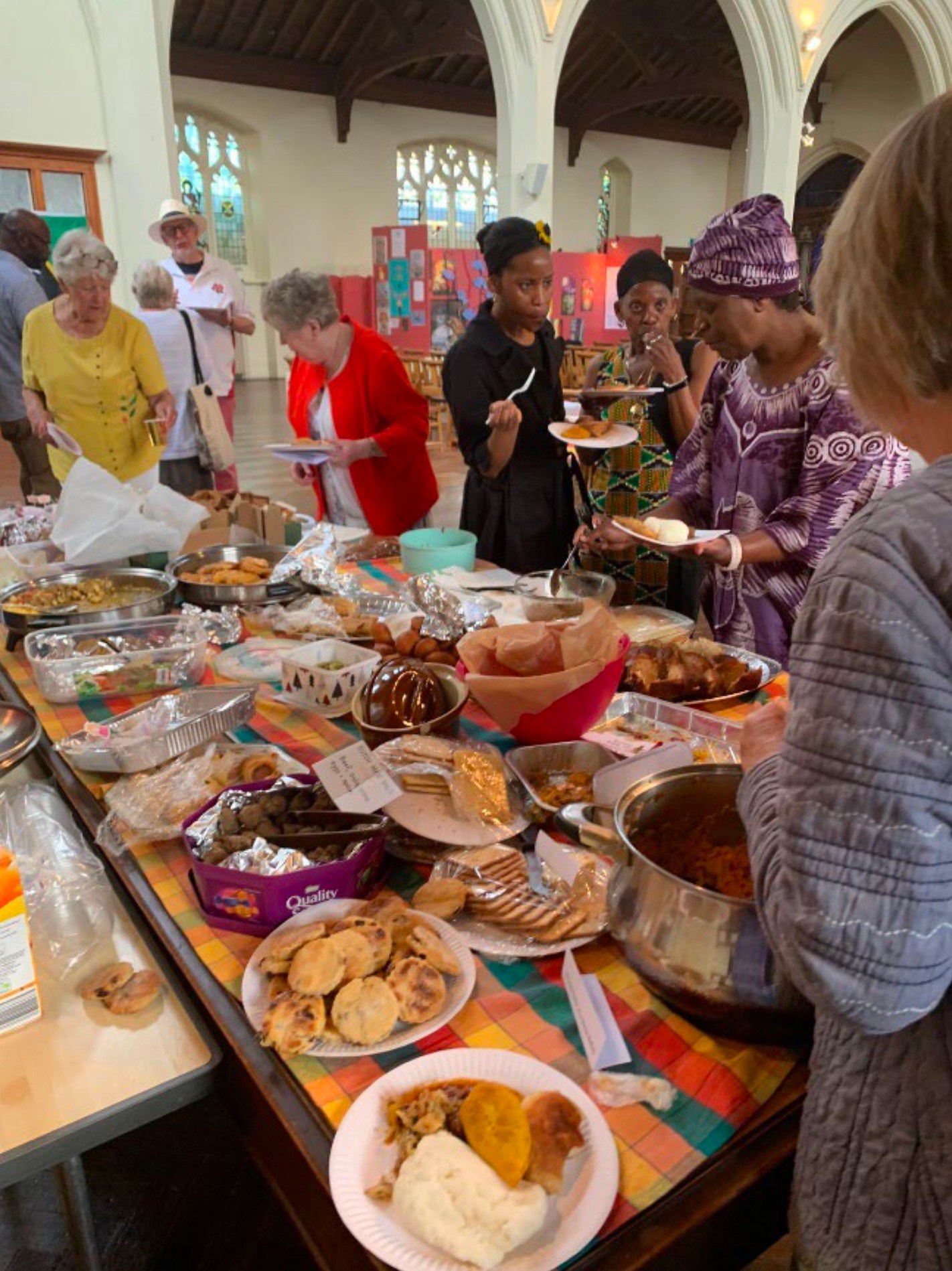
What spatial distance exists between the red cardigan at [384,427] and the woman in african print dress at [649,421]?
61 centimetres

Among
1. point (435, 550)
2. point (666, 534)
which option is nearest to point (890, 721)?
point (666, 534)

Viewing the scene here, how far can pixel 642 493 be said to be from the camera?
3025 millimetres

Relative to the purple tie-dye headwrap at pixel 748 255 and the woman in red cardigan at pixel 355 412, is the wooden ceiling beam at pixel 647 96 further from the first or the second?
the purple tie-dye headwrap at pixel 748 255

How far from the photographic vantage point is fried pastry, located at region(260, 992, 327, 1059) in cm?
85

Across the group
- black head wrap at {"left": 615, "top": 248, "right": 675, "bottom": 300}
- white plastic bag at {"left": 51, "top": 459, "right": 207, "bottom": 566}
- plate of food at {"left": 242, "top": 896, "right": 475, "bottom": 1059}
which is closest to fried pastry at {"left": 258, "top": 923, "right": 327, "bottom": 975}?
plate of food at {"left": 242, "top": 896, "right": 475, "bottom": 1059}

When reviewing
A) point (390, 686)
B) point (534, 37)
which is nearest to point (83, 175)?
point (534, 37)

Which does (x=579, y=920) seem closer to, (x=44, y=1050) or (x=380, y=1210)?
(x=380, y=1210)

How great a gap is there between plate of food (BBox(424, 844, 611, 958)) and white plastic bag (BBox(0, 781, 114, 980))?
0.41m

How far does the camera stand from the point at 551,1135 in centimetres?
75

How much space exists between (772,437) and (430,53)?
49.1 feet

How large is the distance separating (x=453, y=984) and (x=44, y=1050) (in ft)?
1.43

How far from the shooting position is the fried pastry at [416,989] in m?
0.88

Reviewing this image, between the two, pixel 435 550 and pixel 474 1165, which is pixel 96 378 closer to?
pixel 435 550

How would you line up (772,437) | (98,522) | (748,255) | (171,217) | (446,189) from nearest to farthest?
1. (748,255)
2. (772,437)
3. (98,522)
4. (171,217)
5. (446,189)
